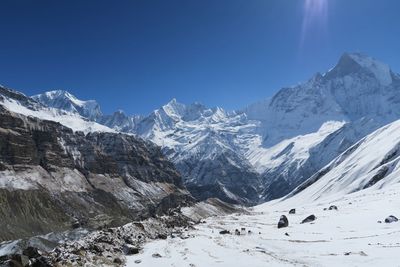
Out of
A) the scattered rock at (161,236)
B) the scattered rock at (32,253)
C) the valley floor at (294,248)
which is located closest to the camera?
the scattered rock at (32,253)

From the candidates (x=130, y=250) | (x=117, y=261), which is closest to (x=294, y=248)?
(x=130, y=250)

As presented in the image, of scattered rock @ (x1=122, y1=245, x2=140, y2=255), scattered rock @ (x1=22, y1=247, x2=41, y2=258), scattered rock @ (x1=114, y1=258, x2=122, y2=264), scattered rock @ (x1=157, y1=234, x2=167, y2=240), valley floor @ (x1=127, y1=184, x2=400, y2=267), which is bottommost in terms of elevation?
valley floor @ (x1=127, y1=184, x2=400, y2=267)

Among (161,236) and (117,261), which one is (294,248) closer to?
(161,236)

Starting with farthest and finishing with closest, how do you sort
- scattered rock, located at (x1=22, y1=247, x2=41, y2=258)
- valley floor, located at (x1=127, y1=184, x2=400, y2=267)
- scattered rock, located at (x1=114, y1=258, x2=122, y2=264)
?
valley floor, located at (x1=127, y1=184, x2=400, y2=267)
scattered rock, located at (x1=114, y1=258, x2=122, y2=264)
scattered rock, located at (x1=22, y1=247, x2=41, y2=258)

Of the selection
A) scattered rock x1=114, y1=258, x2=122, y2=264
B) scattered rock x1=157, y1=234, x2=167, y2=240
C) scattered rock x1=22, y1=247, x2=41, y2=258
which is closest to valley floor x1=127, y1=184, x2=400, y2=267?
scattered rock x1=114, y1=258, x2=122, y2=264

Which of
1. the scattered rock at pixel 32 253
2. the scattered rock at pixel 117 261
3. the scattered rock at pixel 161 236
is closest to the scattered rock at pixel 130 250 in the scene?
the scattered rock at pixel 117 261

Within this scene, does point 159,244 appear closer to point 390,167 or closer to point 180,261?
point 180,261

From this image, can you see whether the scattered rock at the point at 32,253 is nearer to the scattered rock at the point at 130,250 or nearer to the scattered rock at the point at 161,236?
the scattered rock at the point at 130,250

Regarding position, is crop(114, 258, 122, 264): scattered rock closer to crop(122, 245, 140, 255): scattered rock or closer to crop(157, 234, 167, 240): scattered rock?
crop(122, 245, 140, 255): scattered rock

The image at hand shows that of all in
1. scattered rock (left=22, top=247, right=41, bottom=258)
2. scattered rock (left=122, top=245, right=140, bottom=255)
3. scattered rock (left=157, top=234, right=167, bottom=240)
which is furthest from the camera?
scattered rock (left=157, top=234, right=167, bottom=240)

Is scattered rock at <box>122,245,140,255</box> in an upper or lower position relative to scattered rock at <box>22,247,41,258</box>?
lower

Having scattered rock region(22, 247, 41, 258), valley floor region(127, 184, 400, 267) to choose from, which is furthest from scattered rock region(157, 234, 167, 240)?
scattered rock region(22, 247, 41, 258)

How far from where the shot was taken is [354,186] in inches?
7003

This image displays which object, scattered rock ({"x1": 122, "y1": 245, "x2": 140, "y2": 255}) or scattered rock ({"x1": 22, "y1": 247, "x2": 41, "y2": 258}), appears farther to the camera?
scattered rock ({"x1": 122, "y1": 245, "x2": 140, "y2": 255})
